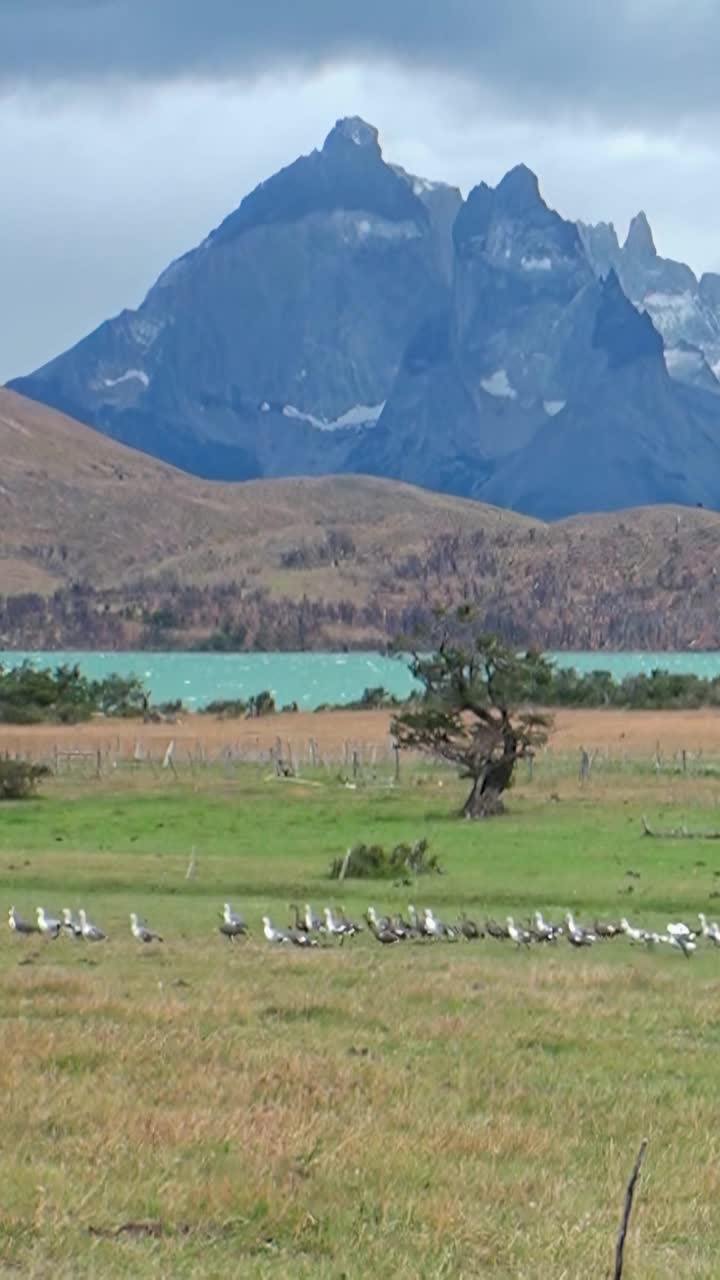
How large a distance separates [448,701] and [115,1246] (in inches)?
1638

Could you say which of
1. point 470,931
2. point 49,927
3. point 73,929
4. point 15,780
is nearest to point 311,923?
point 470,931

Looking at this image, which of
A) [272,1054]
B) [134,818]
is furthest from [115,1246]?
[134,818]

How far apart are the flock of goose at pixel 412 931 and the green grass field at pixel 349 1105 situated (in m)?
0.28

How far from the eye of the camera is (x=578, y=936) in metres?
24.5

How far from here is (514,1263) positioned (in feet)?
31.2

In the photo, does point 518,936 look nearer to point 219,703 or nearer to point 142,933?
point 142,933

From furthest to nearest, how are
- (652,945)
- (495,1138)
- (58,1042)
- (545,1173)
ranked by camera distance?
(652,945) < (58,1042) < (495,1138) < (545,1173)

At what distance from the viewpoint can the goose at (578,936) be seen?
2439cm

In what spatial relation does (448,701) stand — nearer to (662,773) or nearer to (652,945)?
(662,773)

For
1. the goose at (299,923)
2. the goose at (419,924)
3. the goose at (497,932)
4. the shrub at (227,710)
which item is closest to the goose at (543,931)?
the goose at (497,932)

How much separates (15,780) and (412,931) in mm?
31583

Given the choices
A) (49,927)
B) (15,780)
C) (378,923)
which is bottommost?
(15,780)

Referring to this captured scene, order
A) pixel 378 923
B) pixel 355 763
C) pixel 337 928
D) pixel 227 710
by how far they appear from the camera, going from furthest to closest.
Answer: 1. pixel 227 710
2. pixel 355 763
3. pixel 337 928
4. pixel 378 923

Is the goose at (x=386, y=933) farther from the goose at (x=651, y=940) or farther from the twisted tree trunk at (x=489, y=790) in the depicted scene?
the twisted tree trunk at (x=489, y=790)
